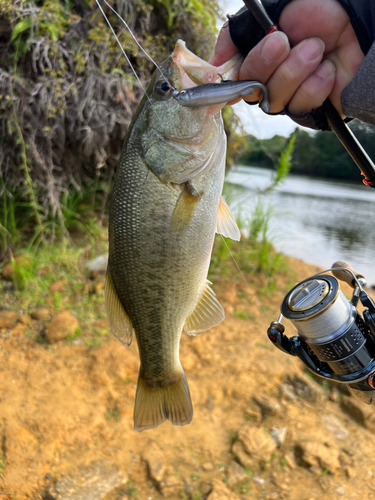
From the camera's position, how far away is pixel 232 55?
5.37 feet

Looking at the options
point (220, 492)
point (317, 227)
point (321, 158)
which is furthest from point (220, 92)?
point (321, 158)

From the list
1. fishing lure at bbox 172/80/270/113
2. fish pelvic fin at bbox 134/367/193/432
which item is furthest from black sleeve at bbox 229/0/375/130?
fish pelvic fin at bbox 134/367/193/432

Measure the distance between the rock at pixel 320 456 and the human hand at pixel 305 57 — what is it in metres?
2.37

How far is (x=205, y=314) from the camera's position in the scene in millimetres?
1829

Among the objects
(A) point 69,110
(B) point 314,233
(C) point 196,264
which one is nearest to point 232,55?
(C) point 196,264

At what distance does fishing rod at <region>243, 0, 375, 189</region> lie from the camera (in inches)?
54.6

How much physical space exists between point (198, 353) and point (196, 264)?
6.47ft

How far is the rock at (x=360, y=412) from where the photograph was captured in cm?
298

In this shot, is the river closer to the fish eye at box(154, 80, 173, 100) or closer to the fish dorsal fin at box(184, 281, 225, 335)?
the fish dorsal fin at box(184, 281, 225, 335)

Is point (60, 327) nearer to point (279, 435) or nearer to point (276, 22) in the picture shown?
point (279, 435)

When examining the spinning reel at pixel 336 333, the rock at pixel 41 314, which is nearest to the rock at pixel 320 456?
the spinning reel at pixel 336 333

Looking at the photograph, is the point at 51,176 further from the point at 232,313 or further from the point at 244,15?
the point at 244,15

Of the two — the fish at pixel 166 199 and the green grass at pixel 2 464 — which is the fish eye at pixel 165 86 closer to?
the fish at pixel 166 199

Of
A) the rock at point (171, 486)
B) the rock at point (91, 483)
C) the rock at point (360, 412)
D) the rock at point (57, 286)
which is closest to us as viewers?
the rock at point (91, 483)
